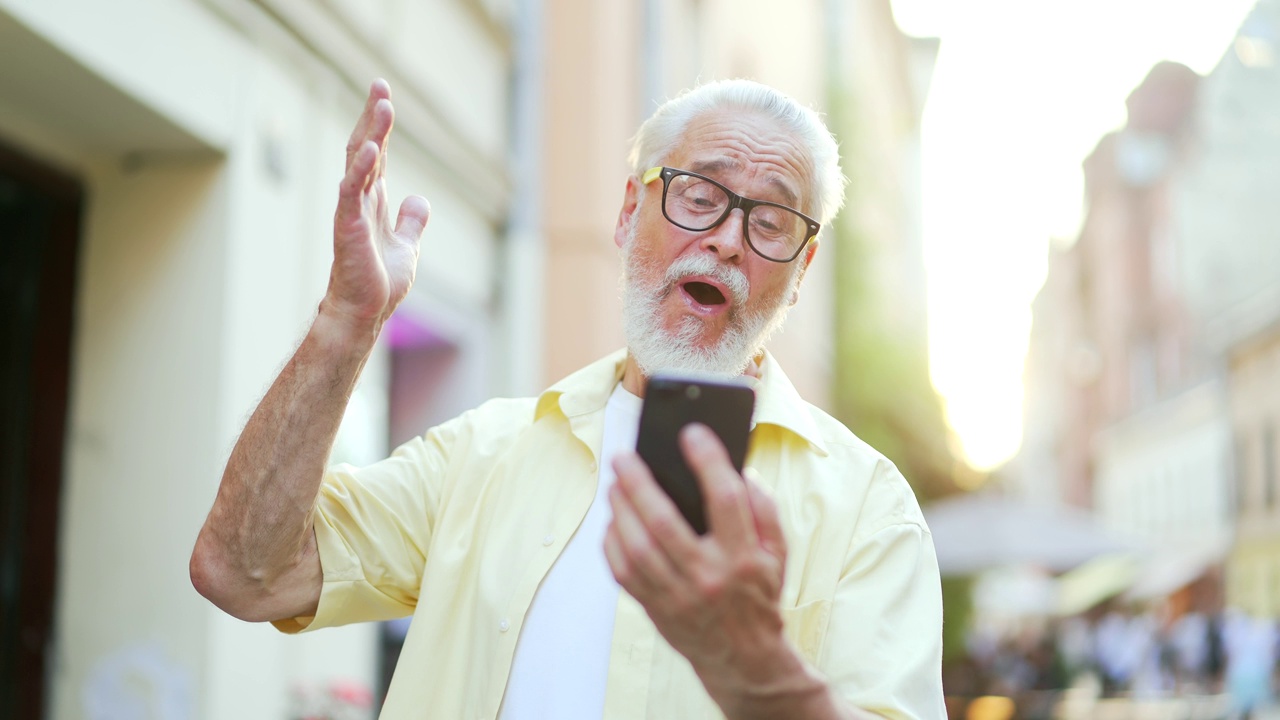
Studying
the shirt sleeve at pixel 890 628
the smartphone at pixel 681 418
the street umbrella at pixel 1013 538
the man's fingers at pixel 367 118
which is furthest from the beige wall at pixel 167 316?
the street umbrella at pixel 1013 538

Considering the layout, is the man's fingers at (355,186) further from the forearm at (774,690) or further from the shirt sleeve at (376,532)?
the forearm at (774,690)

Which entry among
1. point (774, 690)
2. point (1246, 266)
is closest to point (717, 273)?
point (774, 690)

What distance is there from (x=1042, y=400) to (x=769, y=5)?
59.5 meters

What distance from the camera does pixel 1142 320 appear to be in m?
39.5

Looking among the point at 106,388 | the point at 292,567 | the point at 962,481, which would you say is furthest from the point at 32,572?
the point at 962,481

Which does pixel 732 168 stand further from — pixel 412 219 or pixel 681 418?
pixel 681 418

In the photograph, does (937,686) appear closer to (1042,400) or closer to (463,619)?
(463,619)

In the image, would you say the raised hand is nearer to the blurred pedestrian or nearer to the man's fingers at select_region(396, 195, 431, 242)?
the man's fingers at select_region(396, 195, 431, 242)

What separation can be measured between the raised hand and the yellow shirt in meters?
0.39

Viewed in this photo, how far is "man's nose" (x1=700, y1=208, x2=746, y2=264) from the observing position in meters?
2.07

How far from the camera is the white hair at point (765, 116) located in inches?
86.6

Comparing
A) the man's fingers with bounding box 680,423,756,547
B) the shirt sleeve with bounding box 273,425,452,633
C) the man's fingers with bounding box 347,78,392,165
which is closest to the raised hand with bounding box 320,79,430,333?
the man's fingers with bounding box 347,78,392,165

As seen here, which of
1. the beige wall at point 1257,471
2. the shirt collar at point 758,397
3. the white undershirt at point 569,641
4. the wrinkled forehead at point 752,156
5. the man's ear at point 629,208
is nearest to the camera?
the white undershirt at point 569,641

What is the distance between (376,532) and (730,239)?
782 mm
